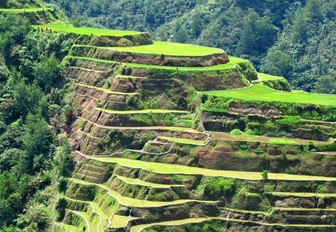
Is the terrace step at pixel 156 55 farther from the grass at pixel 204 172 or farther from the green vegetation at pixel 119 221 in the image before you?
the green vegetation at pixel 119 221

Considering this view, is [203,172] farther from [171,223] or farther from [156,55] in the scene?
[156,55]

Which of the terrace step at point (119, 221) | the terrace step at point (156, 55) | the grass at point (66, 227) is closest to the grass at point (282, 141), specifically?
the terrace step at point (119, 221)

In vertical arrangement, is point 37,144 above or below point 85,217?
above

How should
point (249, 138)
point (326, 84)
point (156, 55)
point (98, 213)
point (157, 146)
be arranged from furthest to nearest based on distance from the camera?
point (326, 84) → point (156, 55) → point (157, 146) → point (249, 138) → point (98, 213)

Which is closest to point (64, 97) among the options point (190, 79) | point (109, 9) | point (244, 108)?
point (190, 79)

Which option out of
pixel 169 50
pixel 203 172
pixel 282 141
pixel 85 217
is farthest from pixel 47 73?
pixel 282 141

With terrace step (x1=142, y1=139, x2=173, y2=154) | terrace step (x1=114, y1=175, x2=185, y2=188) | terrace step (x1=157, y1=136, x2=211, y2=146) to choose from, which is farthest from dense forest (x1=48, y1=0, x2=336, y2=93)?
terrace step (x1=114, y1=175, x2=185, y2=188)

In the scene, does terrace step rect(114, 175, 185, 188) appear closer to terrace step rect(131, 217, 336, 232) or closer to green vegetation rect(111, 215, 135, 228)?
terrace step rect(131, 217, 336, 232)
